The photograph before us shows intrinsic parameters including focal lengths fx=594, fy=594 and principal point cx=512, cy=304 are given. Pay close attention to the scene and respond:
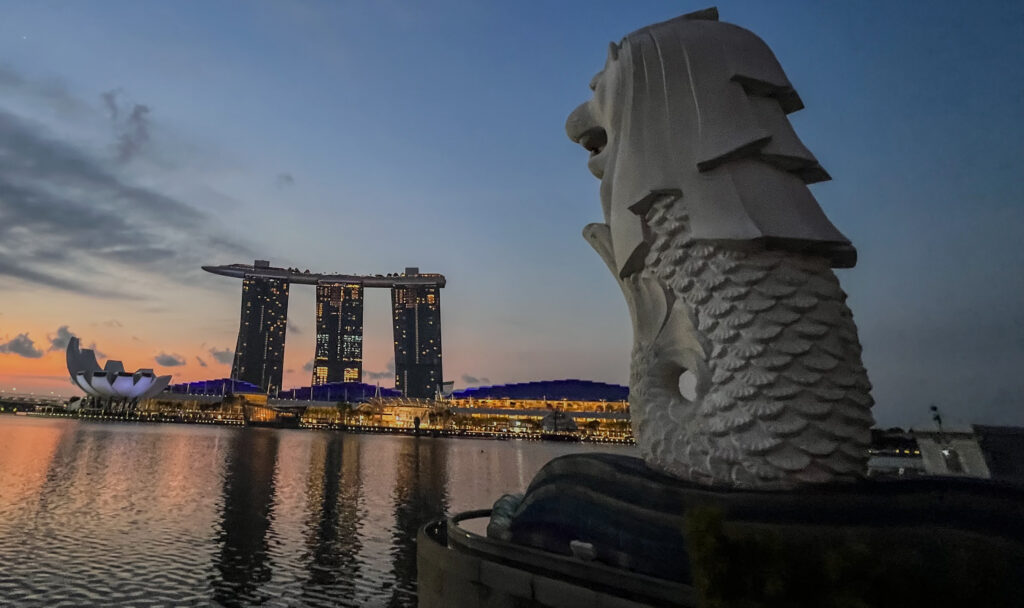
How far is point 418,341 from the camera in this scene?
152875mm

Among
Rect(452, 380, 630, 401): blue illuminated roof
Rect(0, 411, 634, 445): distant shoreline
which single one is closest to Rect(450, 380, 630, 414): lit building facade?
Rect(452, 380, 630, 401): blue illuminated roof

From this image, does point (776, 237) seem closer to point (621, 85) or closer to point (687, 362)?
point (687, 362)

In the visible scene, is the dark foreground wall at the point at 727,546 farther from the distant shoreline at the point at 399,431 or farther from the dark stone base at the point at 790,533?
the distant shoreline at the point at 399,431

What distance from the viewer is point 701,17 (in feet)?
25.3

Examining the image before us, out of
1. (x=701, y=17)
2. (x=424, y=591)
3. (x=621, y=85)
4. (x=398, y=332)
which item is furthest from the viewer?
(x=398, y=332)

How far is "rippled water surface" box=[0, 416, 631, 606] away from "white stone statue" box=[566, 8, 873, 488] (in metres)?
5.24

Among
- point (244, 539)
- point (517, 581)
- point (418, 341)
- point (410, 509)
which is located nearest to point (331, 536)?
point (244, 539)

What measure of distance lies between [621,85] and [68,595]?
985 cm

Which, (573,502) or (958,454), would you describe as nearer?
(573,502)

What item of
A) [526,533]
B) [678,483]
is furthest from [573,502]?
[678,483]

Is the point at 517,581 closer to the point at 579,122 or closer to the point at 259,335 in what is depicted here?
the point at 579,122

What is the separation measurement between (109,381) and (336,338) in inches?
2634

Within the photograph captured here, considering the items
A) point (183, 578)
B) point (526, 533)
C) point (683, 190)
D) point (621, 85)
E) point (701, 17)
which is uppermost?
point (701, 17)

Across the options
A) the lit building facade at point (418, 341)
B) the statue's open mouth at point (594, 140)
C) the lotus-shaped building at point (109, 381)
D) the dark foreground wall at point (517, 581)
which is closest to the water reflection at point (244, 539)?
the dark foreground wall at point (517, 581)
